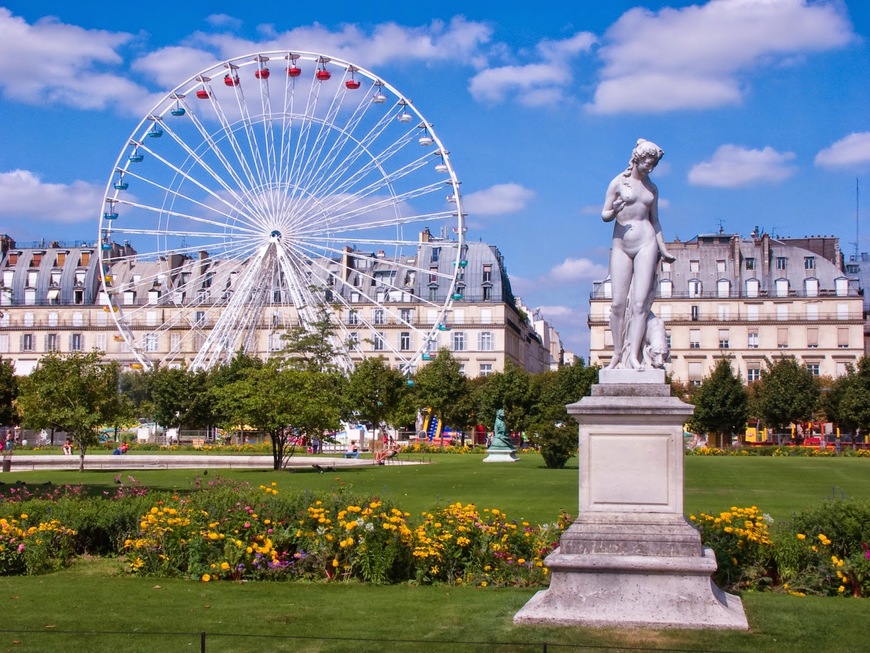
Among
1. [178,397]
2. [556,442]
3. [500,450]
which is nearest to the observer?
[556,442]

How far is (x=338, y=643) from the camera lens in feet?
31.0

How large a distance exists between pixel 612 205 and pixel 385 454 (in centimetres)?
3817

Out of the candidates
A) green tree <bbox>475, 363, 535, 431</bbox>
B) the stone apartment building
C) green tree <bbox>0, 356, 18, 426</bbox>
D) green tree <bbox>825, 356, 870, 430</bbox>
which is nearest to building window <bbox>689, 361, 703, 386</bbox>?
the stone apartment building

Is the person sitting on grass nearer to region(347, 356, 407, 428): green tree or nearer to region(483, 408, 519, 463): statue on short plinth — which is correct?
region(483, 408, 519, 463): statue on short plinth

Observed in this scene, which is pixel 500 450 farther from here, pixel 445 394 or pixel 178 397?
pixel 445 394

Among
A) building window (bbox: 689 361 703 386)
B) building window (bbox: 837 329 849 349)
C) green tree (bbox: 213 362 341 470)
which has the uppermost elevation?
building window (bbox: 837 329 849 349)

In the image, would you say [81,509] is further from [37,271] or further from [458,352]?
[37,271]

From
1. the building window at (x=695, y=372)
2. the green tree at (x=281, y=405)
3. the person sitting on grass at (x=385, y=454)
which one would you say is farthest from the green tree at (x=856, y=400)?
the green tree at (x=281, y=405)

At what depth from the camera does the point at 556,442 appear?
39.2 meters

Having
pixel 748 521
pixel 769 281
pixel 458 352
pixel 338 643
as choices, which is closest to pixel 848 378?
pixel 769 281

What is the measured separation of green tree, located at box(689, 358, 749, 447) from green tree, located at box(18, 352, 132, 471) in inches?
1451

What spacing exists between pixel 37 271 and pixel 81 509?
9595cm

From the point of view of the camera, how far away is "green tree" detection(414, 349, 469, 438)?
80.4 meters

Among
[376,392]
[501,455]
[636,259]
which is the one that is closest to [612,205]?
[636,259]
